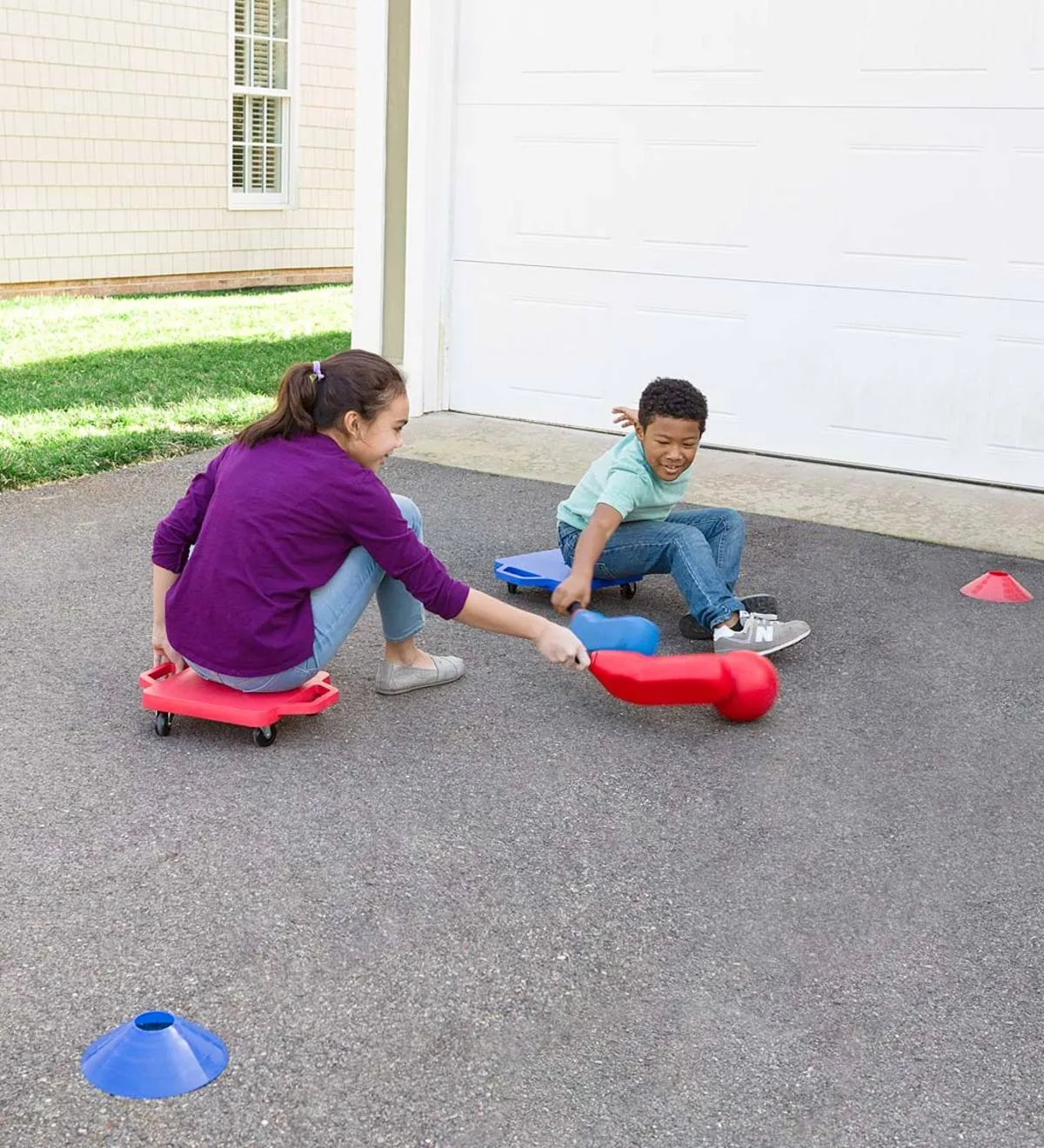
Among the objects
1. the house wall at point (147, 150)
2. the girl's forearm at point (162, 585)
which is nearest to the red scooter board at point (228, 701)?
the girl's forearm at point (162, 585)

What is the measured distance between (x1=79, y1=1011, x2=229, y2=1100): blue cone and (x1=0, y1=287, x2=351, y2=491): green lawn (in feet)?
13.8

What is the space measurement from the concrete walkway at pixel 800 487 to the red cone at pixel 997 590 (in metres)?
0.61

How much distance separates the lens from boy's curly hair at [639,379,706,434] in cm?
420

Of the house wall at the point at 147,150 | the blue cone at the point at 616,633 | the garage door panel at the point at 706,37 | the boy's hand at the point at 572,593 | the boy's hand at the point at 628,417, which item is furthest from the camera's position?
the house wall at the point at 147,150

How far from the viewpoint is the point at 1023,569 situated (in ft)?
17.8

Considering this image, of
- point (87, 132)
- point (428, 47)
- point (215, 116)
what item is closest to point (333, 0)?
point (215, 116)

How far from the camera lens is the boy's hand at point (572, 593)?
4023 millimetres

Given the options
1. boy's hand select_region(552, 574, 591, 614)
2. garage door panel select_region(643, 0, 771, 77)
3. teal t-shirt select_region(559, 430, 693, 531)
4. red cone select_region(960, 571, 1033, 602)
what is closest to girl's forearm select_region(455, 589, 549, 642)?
boy's hand select_region(552, 574, 591, 614)

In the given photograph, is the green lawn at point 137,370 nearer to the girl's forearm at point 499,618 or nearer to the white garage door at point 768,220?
the white garage door at point 768,220

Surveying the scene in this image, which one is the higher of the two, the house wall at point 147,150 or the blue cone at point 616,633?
the house wall at point 147,150

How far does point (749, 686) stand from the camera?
3652 millimetres

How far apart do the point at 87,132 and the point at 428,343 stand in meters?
6.41

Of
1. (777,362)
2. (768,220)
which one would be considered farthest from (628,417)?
(768,220)

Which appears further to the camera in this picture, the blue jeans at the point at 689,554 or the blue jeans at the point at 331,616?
the blue jeans at the point at 689,554
